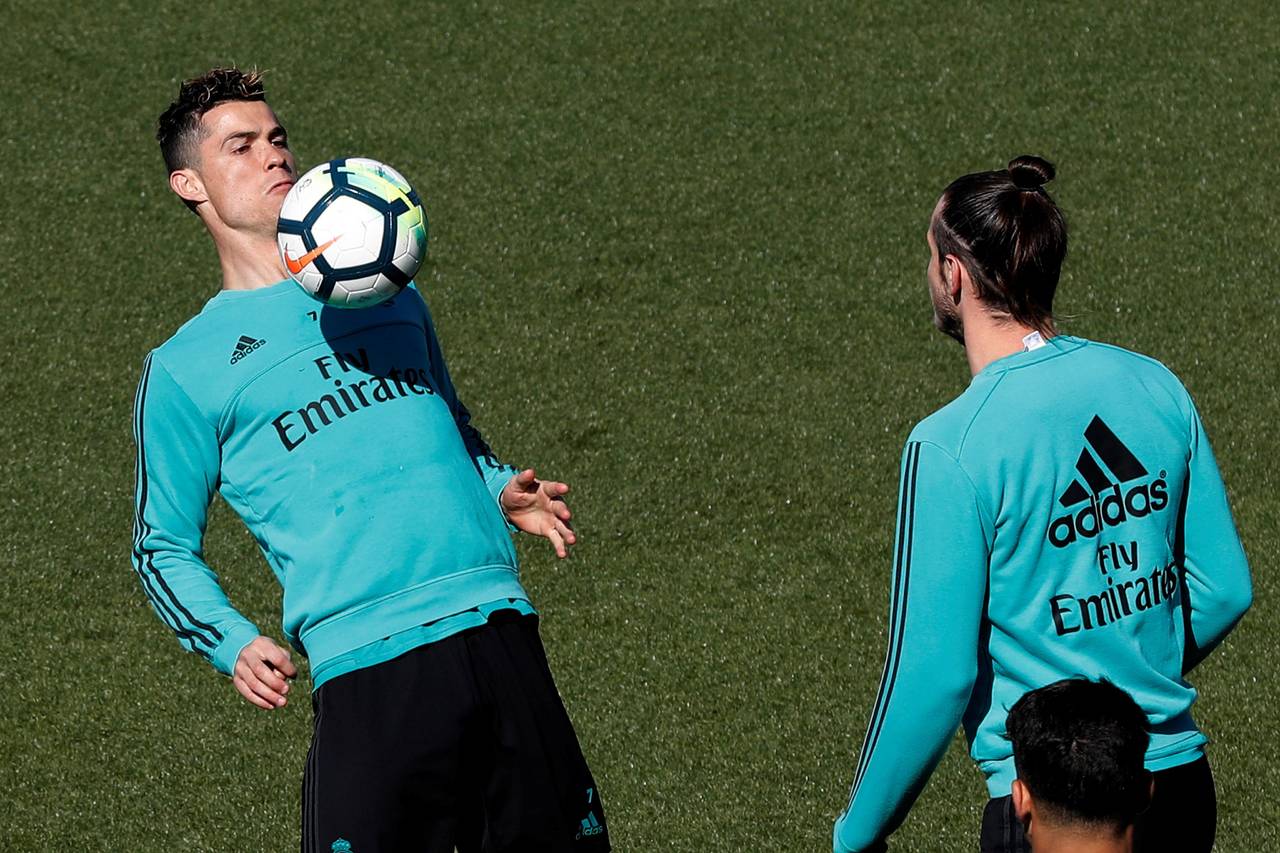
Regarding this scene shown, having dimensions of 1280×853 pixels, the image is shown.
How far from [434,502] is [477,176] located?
5.59 meters

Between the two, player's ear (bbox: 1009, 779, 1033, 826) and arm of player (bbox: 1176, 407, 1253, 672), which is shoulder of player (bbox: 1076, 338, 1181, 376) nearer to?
arm of player (bbox: 1176, 407, 1253, 672)

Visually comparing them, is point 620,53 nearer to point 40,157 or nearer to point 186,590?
point 40,157

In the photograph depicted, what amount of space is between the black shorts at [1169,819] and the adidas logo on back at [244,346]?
2000 millimetres

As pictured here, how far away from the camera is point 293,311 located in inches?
157

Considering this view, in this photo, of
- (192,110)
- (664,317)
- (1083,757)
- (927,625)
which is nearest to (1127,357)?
(927,625)

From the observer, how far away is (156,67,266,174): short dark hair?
13.8 feet

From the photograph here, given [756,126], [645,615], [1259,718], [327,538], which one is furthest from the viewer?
[756,126]

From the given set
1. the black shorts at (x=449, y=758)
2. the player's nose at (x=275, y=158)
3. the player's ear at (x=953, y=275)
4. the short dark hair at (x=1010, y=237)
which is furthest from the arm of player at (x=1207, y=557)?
the player's nose at (x=275, y=158)

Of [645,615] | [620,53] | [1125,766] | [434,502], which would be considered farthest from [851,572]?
[620,53]

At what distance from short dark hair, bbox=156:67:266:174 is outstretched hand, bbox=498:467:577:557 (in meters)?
1.21

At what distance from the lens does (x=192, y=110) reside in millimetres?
4234

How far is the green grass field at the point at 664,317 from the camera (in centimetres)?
588

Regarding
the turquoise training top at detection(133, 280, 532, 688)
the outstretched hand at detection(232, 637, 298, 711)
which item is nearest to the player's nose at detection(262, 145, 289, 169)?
the turquoise training top at detection(133, 280, 532, 688)

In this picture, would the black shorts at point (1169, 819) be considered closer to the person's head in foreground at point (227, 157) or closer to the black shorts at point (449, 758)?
the black shorts at point (449, 758)
